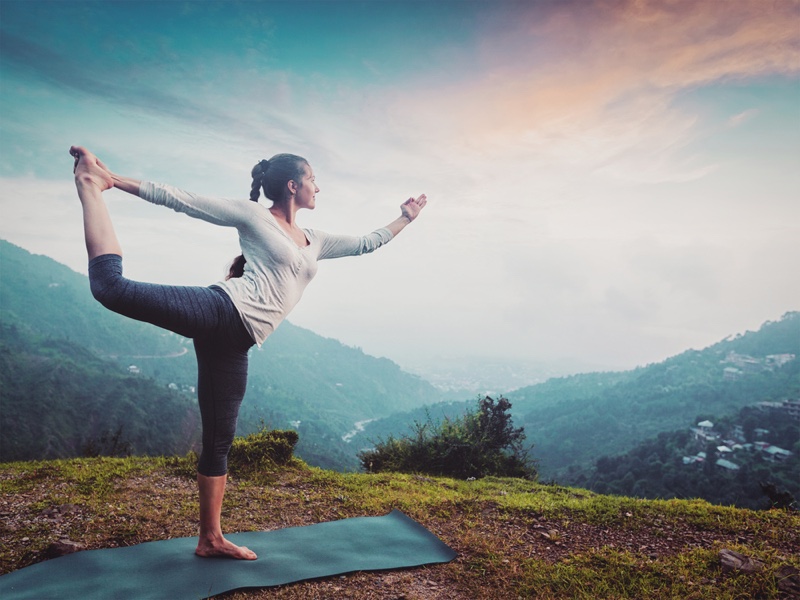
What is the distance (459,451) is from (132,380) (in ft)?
174

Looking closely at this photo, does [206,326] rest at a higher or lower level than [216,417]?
higher

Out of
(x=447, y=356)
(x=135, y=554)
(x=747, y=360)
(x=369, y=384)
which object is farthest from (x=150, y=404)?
(x=447, y=356)

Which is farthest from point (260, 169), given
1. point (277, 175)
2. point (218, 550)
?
point (218, 550)

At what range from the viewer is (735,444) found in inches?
1105

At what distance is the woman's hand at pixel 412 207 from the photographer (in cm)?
346

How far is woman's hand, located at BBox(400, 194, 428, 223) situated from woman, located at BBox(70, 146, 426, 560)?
2.52ft

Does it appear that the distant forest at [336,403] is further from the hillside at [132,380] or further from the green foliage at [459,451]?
the green foliage at [459,451]

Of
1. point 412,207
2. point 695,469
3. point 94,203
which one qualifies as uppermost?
point 412,207

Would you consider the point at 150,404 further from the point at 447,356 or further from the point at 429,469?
the point at 447,356

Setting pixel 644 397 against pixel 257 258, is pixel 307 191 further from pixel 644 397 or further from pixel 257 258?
pixel 644 397

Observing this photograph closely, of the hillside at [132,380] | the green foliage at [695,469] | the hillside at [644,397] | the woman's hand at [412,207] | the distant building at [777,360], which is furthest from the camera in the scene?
the distant building at [777,360]

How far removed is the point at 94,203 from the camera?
1960 mm

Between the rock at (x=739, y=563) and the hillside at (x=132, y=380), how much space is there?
832 cm

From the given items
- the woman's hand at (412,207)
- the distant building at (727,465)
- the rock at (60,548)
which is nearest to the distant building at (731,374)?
the distant building at (727,465)
